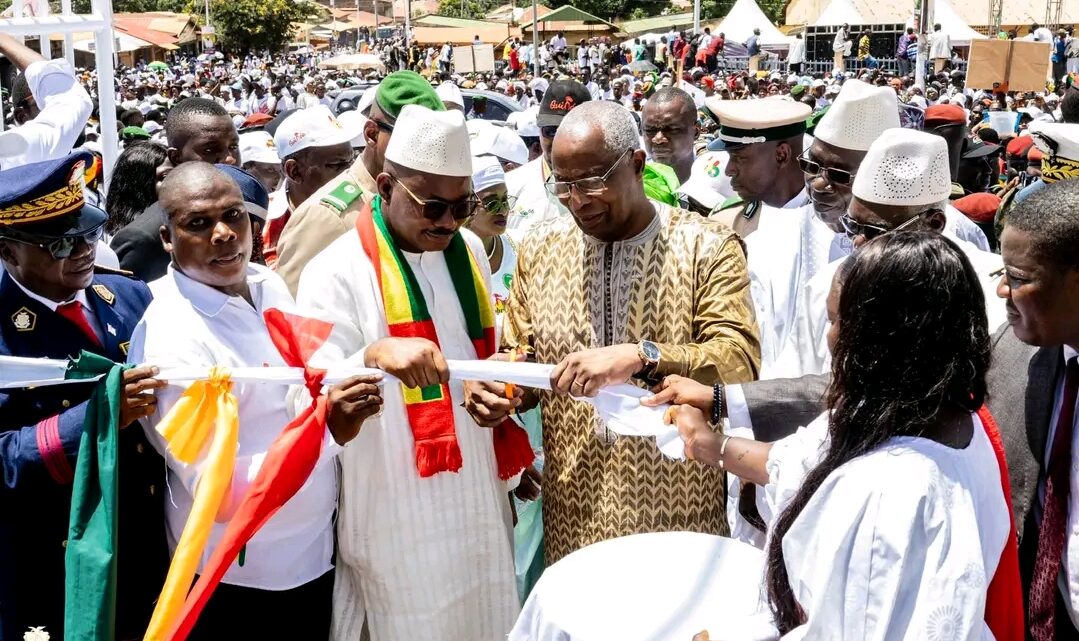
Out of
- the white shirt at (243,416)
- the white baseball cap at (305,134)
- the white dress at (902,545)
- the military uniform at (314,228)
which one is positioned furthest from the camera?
the white baseball cap at (305,134)

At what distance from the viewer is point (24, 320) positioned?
11.1ft

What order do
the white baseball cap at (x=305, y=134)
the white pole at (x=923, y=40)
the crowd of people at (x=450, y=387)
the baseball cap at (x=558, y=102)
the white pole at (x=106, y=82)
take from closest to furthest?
the crowd of people at (x=450, y=387), the white pole at (x=106, y=82), the white baseball cap at (x=305, y=134), the baseball cap at (x=558, y=102), the white pole at (x=923, y=40)

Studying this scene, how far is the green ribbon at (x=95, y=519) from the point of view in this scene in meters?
3.18

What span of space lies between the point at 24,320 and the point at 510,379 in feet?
4.83

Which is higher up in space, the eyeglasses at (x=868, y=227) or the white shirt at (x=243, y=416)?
the eyeglasses at (x=868, y=227)

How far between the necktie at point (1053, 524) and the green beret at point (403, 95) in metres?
3.23

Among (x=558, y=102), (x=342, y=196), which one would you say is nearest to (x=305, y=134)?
(x=342, y=196)

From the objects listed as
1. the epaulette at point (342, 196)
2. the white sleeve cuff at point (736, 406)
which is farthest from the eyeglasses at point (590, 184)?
the epaulette at point (342, 196)

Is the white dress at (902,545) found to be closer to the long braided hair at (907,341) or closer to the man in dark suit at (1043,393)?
the long braided hair at (907,341)

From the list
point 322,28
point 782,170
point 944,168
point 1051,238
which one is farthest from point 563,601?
point 322,28

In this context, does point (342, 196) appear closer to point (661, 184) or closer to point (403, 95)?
point (403, 95)

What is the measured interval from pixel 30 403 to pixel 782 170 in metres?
3.87

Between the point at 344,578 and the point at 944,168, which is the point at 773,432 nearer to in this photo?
the point at 944,168

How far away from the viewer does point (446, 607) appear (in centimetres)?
366
